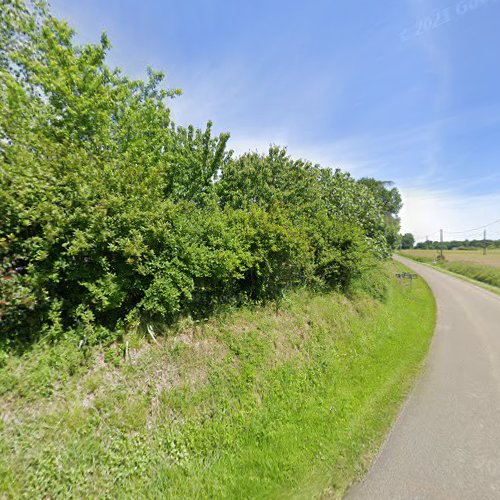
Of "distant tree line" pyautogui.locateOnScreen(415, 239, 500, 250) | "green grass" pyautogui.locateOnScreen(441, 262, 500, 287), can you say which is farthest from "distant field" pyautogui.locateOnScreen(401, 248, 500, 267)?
"distant tree line" pyautogui.locateOnScreen(415, 239, 500, 250)

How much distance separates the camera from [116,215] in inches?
139

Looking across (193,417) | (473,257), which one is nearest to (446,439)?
(193,417)

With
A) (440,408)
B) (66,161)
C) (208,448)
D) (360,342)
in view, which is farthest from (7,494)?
(360,342)

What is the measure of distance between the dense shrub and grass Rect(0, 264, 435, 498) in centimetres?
59

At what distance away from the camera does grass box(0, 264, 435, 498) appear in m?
2.49

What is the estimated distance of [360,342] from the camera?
661 cm

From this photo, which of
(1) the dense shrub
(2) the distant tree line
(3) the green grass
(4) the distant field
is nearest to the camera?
(1) the dense shrub

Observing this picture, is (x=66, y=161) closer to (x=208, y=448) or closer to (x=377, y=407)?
(x=208, y=448)

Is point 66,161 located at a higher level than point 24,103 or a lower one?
lower

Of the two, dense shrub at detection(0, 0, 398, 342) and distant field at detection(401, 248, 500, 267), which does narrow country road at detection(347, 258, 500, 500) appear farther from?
distant field at detection(401, 248, 500, 267)

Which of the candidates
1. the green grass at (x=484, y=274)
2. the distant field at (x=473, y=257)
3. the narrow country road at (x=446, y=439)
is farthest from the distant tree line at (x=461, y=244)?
the narrow country road at (x=446, y=439)

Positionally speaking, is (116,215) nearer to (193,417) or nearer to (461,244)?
(193,417)

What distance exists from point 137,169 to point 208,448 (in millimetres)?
4291

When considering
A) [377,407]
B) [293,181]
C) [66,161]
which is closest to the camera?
[66,161]
